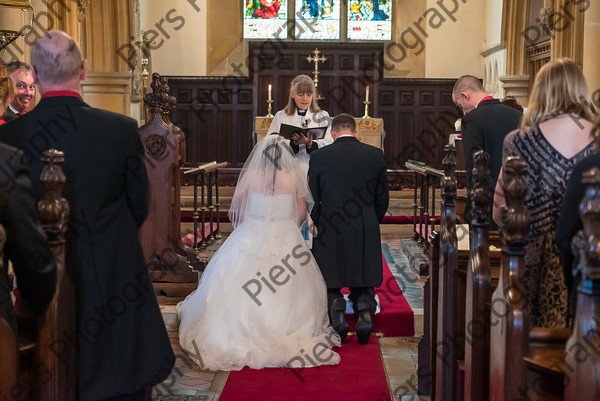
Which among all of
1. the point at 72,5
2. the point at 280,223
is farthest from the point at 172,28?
the point at 280,223

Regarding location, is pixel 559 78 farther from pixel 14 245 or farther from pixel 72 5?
pixel 72 5

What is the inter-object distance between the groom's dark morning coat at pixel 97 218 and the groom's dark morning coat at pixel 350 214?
246 centimetres

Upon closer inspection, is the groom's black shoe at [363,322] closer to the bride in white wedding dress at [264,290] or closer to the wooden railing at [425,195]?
the bride in white wedding dress at [264,290]

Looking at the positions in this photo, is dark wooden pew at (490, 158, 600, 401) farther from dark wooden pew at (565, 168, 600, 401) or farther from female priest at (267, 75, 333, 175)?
female priest at (267, 75, 333, 175)

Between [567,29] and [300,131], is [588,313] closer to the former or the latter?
[300,131]

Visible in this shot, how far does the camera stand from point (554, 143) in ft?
9.53

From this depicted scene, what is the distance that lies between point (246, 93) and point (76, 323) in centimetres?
1205

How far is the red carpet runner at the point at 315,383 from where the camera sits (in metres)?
4.18

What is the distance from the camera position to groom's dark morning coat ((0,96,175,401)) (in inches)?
107

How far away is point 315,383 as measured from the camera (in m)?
4.39

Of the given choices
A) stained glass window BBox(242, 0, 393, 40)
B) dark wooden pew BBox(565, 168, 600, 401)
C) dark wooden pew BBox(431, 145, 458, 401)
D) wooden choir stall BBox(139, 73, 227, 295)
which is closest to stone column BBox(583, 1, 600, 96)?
wooden choir stall BBox(139, 73, 227, 295)

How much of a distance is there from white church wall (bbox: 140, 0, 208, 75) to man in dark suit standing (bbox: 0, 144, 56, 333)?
12.5 metres

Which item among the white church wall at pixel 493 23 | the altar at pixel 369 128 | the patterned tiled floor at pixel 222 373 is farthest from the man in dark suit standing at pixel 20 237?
the white church wall at pixel 493 23

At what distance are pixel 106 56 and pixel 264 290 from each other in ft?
27.2
